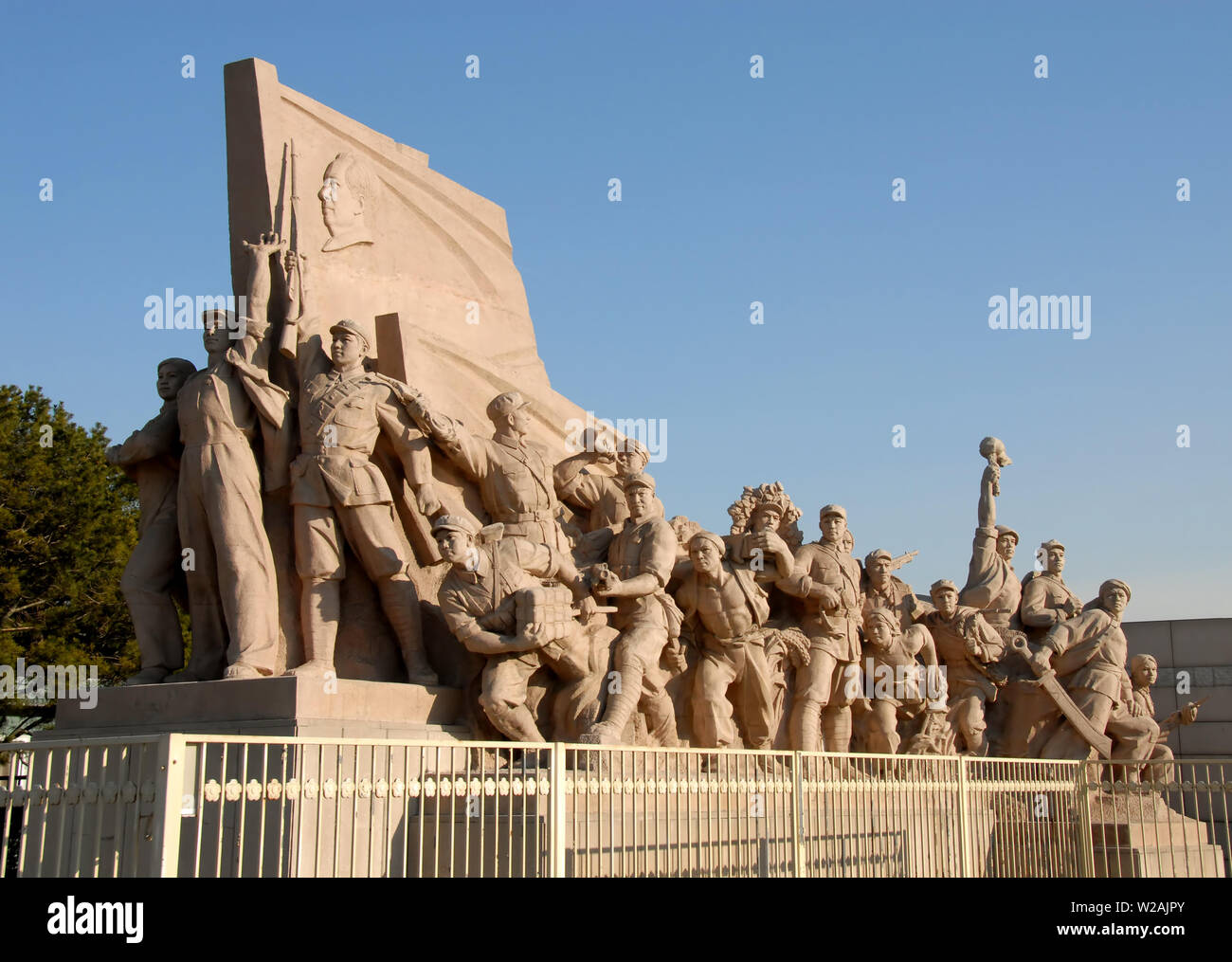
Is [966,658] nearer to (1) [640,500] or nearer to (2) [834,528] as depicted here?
(2) [834,528]

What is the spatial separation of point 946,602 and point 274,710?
239 inches

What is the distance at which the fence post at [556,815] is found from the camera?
5602 millimetres

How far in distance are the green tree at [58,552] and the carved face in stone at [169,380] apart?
1003cm

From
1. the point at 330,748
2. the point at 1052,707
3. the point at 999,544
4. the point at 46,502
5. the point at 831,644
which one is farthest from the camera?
the point at 46,502

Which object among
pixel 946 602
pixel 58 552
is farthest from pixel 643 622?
pixel 58 552

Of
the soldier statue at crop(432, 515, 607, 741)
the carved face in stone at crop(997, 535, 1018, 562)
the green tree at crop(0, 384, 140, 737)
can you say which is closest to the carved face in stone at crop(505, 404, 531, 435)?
the soldier statue at crop(432, 515, 607, 741)

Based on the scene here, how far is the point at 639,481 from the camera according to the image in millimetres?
9500

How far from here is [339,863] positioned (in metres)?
6.80

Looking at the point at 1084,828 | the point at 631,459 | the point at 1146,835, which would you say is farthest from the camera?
the point at 1146,835

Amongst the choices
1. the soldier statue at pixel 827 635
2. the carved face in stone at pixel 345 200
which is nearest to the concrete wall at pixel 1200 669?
the soldier statue at pixel 827 635

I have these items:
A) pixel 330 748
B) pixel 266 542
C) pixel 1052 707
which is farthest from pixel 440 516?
pixel 1052 707
